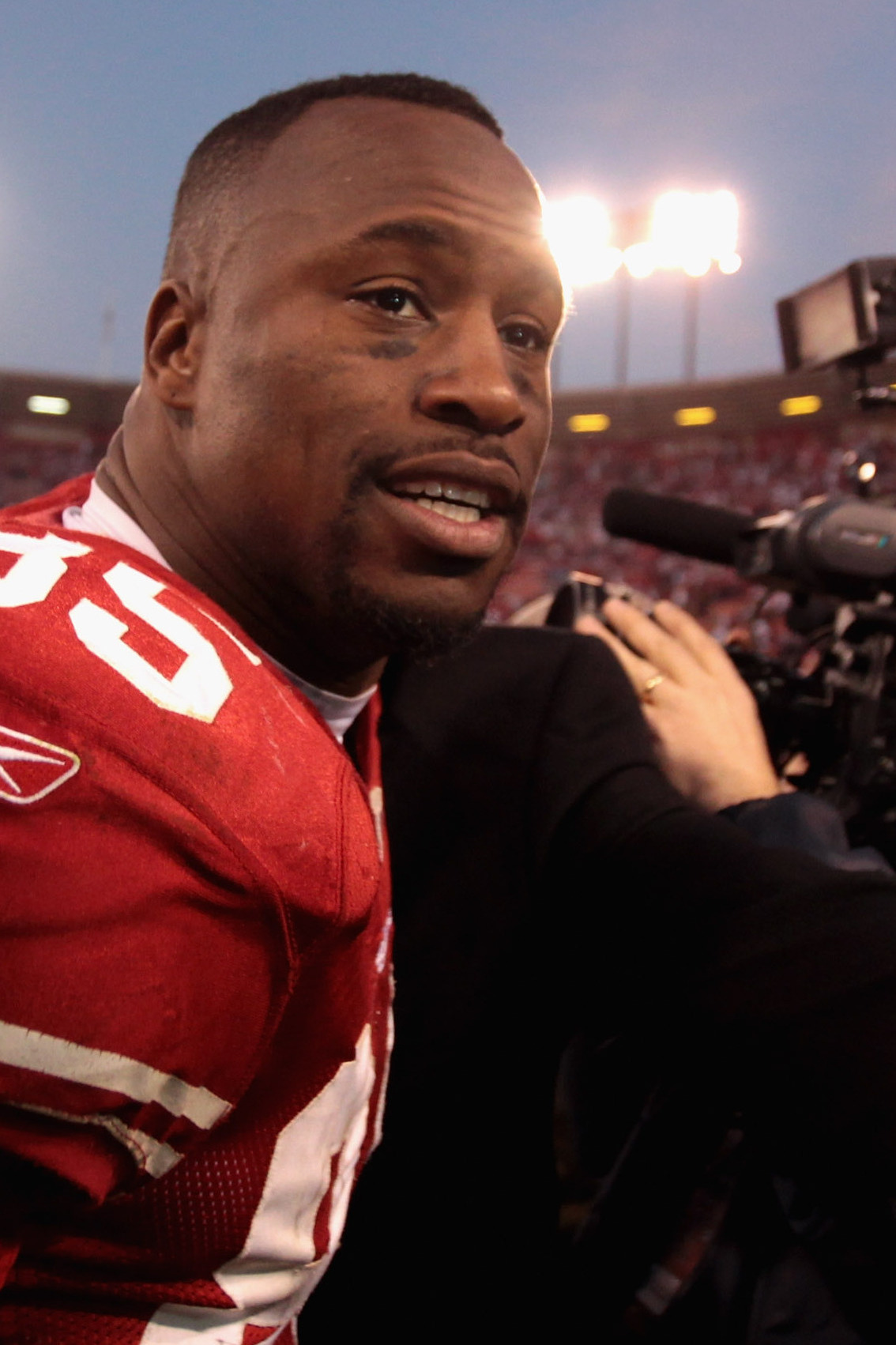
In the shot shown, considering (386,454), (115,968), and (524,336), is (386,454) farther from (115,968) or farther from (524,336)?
(115,968)

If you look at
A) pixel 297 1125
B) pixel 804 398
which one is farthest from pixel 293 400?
pixel 804 398

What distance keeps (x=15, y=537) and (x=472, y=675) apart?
0.68 meters

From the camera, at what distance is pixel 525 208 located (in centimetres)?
99

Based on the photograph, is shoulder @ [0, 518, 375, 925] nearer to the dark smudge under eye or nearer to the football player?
the football player

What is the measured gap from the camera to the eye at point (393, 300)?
0.90 metres

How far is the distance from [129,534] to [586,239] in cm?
1802

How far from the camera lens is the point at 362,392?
2.88ft

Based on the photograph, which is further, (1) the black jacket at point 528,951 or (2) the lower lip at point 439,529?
(1) the black jacket at point 528,951

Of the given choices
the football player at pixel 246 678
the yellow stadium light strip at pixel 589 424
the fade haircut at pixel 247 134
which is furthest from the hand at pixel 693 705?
the yellow stadium light strip at pixel 589 424

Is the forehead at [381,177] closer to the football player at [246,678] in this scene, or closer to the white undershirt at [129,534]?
the football player at [246,678]

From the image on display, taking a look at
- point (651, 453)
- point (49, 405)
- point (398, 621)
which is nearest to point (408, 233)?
point (398, 621)

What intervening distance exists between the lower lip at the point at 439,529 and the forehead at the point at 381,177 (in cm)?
25

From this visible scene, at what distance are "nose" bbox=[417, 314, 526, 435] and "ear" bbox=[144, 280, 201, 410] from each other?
24 centimetres

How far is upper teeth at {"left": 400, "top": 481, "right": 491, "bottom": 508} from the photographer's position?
880mm
